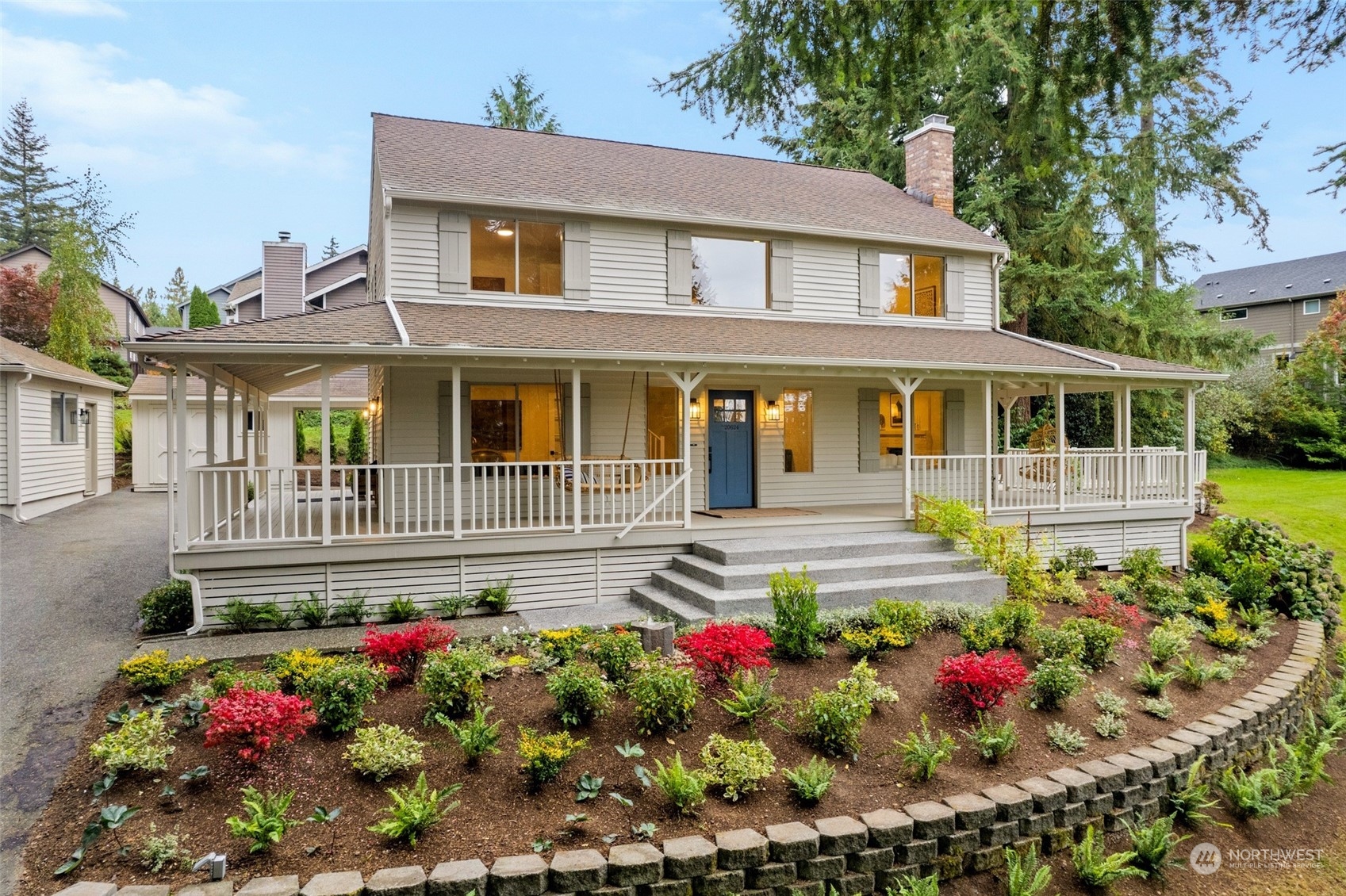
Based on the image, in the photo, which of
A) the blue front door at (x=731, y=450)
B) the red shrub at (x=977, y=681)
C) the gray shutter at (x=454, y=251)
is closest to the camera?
the red shrub at (x=977, y=681)

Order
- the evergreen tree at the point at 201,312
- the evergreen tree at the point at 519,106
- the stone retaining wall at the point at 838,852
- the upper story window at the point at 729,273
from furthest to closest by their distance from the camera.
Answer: the evergreen tree at the point at 519,106 → the evergreen tree at the point at 201,312 → the upper story window at the point at 729,273 → the stone retaining wall at the point at 838,852

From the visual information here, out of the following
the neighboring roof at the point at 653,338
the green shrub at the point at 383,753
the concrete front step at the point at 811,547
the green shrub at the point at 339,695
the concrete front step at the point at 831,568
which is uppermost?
the neighboring roof at the point at 653,338

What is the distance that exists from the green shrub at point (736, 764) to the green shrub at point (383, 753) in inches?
71.4

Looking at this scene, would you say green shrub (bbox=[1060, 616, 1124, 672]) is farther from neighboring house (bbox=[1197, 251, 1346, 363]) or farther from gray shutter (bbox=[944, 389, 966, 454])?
neighboring house (bbox=[1197, 251, 1346, 363])

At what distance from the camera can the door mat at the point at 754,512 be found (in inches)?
408

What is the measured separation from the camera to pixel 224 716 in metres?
4.18

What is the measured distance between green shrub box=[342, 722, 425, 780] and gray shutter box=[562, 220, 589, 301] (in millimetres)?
7626

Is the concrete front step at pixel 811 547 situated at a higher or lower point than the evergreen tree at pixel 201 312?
lower

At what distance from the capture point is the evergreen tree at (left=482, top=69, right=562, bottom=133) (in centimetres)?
2864

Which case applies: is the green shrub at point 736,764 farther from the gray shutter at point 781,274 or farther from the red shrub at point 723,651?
the gray shutter at point 781,274

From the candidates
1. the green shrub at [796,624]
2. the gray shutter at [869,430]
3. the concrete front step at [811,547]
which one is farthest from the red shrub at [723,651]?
the gray shutter at [869,430]

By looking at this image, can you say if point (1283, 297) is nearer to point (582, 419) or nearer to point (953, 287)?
point (953, 287)

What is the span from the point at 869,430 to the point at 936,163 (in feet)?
21.4

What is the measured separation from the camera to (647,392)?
10.9 m
